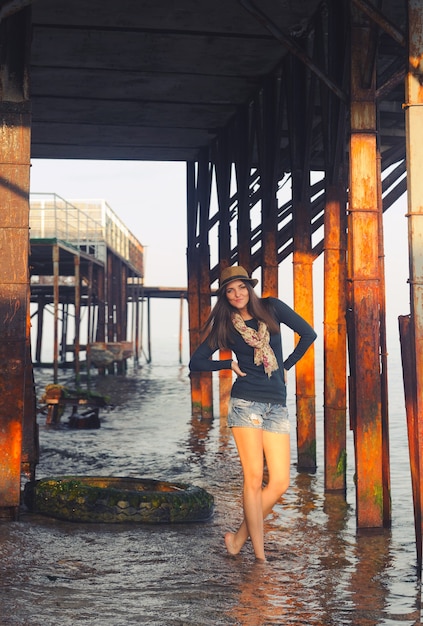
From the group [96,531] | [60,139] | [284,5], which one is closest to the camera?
[96,531]

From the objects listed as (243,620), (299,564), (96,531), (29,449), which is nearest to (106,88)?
(29,449)

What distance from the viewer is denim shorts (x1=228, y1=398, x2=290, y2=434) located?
5.50 meters

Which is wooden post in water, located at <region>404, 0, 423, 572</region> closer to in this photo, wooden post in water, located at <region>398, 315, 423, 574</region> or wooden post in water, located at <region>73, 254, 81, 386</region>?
wooden post in water, located at <region>398, 315, 423, 574</region>

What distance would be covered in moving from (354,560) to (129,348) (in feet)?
93.4

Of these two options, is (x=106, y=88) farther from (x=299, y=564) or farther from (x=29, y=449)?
(x=299, y=564)

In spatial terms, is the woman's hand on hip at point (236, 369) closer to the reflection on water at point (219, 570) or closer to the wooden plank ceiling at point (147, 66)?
the reflection on water at point (219, 570)

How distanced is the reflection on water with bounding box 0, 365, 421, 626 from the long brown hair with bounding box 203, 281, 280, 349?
148 centimetres

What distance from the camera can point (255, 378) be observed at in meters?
5.58

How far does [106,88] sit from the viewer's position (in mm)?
12625

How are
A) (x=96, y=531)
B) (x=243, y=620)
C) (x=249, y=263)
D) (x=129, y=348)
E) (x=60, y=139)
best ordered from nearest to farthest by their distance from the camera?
(x=243, y=620)
(x=96, y=531)
(x=249, y=263)
(x=60, y=139)
(x=129, y=348)

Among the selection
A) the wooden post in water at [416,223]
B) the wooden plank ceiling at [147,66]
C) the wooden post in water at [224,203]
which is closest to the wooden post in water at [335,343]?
the wooden plank ceiling at [147,66]

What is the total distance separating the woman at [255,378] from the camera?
218 inches

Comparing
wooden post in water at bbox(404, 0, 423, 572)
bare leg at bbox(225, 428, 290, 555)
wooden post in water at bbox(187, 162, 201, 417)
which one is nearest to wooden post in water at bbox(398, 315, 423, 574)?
wooden post in water at bbox(404, 0, 423, 572)

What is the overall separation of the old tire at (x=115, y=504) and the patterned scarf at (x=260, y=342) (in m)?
2.20
